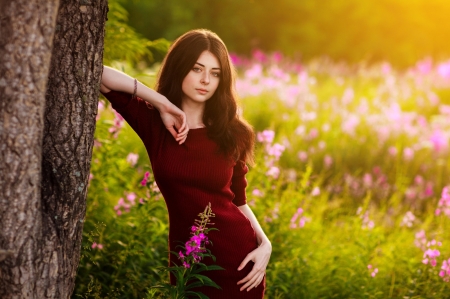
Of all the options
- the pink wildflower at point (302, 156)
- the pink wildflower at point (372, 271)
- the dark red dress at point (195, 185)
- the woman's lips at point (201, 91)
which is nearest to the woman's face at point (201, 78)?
the woman's lips at point (201, 91)

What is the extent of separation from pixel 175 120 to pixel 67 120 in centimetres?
50

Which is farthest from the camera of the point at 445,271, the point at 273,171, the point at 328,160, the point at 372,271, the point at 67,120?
the point at 328,160

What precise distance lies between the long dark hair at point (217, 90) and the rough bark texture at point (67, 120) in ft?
1.64

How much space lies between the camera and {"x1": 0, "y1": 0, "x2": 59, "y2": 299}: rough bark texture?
1.82 meters

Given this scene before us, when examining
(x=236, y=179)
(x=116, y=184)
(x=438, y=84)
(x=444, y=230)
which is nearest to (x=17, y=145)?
(x=236, y=179)

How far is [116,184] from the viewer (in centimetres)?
405

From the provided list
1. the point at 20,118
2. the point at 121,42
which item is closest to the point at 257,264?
the point at 20,118

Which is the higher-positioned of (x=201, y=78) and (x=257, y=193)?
(x=201, y=78)

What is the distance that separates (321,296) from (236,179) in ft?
4.39

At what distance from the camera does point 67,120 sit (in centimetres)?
213

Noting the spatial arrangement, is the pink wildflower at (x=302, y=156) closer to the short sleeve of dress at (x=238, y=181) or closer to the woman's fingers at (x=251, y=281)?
the short sleeve of dress at (x=238, y=181)

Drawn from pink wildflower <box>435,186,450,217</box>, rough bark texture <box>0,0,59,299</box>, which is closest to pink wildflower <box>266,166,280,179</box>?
pink wildflower <box>435,186,450,217</box>

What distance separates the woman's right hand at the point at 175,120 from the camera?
2430 millimetres

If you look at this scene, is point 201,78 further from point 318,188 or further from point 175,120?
point 318,188
